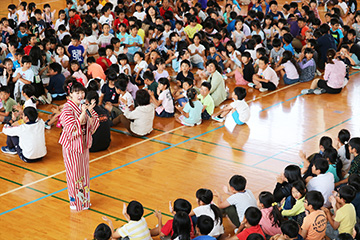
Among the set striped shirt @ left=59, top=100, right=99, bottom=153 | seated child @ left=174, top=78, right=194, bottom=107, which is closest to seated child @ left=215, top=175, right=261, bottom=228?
striped shirt @ left=59, top=100, right=99, bottom=153

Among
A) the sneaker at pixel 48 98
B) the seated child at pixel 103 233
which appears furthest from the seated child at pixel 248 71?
the seated child at pixel 103 233

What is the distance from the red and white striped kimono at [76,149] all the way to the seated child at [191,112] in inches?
136

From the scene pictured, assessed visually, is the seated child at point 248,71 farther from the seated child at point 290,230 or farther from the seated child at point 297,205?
the seated child at point 290,230

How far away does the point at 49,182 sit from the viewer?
8297mm

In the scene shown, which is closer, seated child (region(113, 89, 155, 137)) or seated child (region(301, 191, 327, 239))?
seated child (region(301, 191, 327, 239))

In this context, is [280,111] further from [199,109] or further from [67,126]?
[67,126]

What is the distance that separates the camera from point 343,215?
6.59 metres

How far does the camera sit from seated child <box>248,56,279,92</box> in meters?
12.5

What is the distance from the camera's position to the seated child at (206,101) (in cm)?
1088

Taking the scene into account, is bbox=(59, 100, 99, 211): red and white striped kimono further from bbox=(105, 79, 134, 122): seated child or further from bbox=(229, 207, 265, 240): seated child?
bbox=(105, 79, 134, 122): seated child

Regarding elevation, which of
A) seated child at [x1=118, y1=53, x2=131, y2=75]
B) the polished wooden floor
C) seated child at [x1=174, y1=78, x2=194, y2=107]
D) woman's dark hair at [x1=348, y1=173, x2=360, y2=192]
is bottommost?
the polished wooden floor

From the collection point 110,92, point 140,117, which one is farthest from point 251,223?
point 110,92

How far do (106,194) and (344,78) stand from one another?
278 inches

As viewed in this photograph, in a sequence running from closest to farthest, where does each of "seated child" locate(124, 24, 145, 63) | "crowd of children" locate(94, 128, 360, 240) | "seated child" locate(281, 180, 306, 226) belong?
"crowd of children" locate(94, 128, 360, 240) < "seated child" locate(281, 180, 306, 226) < "seated child" locate(124, 24, 145, 63)
